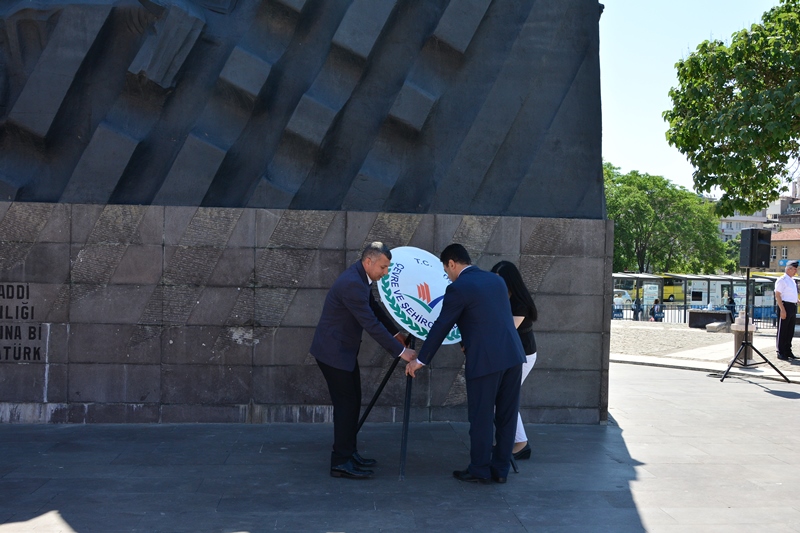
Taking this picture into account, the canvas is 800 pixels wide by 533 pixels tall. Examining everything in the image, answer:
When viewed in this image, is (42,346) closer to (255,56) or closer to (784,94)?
(255,56)

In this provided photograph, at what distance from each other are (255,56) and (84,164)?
7.27 feet

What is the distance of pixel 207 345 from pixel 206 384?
0.42 m

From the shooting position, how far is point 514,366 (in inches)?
251

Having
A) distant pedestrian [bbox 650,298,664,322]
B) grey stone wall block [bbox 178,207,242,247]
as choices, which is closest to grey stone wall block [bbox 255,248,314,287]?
grey stone wall block [bbox 178,207,242,247]

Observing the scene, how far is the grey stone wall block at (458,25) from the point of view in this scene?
8.87 m

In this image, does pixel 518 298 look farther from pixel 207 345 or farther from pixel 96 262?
pixel 96 262

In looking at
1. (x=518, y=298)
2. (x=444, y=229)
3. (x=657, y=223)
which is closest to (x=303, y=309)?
(x=444, y=229)

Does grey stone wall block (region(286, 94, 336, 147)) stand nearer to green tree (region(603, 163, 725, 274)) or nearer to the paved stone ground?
the paved stone ground

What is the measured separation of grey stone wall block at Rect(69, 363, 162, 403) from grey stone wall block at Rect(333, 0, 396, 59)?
4.09 meters

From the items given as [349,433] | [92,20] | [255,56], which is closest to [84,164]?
[92,20]

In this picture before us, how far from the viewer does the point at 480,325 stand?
628cm

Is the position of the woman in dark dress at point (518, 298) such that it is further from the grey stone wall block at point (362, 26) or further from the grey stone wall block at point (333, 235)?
the grey stone wall block at point (362, 26)

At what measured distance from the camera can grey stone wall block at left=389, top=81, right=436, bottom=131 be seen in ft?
29.0

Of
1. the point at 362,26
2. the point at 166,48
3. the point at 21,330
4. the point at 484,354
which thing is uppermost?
the point at 362,26
